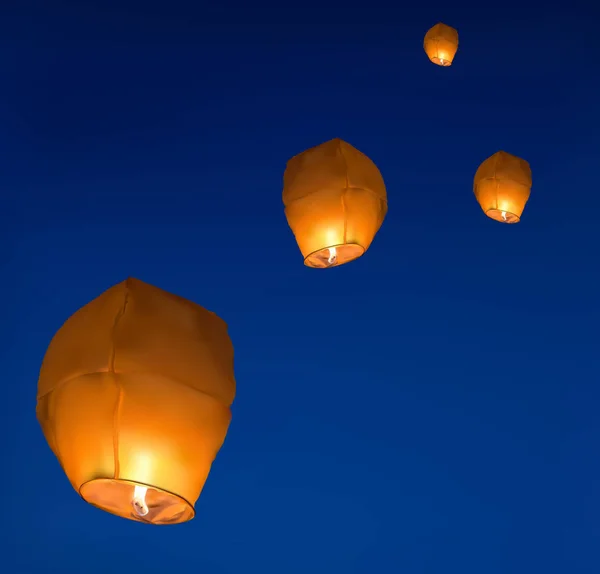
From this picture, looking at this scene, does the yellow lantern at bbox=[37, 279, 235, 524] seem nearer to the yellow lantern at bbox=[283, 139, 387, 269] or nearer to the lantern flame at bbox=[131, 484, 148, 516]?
the lantern flame at bbox=[131, 484, 148, 516]

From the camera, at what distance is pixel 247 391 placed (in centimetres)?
369

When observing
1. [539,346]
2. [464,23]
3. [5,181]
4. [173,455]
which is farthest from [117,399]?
[464,23]

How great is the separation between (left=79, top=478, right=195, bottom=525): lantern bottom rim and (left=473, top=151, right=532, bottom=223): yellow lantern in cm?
202

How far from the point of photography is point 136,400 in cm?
100

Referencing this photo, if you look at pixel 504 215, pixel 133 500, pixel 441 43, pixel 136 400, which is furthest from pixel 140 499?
pixel 441 43

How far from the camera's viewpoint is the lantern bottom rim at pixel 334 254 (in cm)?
188

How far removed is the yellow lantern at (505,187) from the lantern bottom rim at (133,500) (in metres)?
2.02

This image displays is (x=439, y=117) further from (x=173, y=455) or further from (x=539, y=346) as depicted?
(x=173, y=455)

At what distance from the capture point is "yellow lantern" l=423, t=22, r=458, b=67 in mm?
3643

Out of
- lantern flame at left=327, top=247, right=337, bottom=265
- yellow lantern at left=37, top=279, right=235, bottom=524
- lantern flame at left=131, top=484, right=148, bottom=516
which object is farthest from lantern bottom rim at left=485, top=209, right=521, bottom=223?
lantern flame at left=131, top=484, right=148, bottom=516

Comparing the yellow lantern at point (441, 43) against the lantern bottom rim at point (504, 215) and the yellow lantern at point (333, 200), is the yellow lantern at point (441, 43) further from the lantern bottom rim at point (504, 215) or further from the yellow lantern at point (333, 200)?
the yellow lantern at point (333, 200)

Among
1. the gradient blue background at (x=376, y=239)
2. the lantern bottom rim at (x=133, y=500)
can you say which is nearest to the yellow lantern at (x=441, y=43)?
the gradient blue background at (x=376, y=239)

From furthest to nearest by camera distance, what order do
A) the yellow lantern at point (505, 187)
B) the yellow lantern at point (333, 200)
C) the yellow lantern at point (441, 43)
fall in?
the yellow lantern at point (441, 43)
the yellow lantern at point (505, 187)
the yellow lantern at point (333, 200)

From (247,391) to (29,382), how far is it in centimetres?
104
